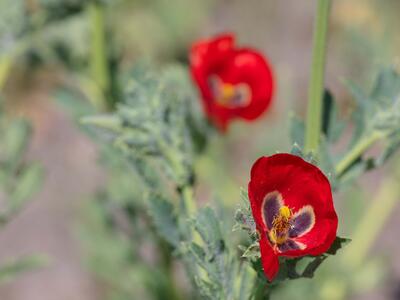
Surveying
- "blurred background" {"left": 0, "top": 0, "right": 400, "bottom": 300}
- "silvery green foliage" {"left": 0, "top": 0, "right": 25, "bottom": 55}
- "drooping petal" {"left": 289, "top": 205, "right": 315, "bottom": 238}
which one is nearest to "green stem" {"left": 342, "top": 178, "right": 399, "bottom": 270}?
"blurred background" {"left": 0, "top": 0, "right": 400, "bottom": 300}

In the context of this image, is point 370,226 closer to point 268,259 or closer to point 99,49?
point 99,49

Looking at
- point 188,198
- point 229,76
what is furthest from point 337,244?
point 229,76

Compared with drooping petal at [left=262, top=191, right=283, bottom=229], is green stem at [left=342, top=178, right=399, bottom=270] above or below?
below

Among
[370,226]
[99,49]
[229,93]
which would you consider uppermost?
[99,49]

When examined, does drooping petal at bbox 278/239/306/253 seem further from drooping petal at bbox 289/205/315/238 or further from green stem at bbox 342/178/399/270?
green stem at bbox 342/178/399/270

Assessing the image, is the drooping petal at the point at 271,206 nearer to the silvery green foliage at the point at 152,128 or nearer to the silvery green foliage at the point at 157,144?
the silvery green foliage at the point at 157,144

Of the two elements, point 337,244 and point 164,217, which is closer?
point 337,244

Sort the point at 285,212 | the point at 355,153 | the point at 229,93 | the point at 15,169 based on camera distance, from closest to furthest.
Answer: the point at 285,212 → the point at 355,153 → the point at 15,169 → the point at 229,93

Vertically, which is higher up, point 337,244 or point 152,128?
point 152,128
